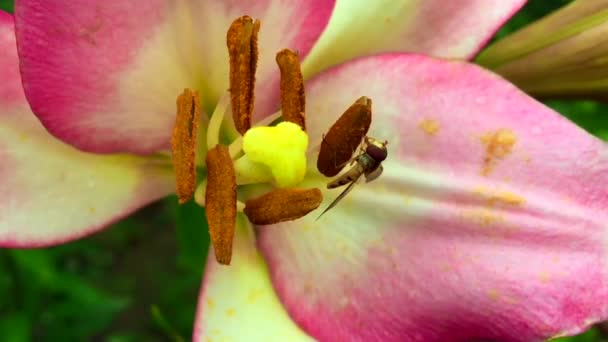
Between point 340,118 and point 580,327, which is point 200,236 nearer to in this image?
point 340,118

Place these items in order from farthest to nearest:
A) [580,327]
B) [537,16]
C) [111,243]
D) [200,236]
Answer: [111,243]
[537,16]
[200,236]
[580,327]

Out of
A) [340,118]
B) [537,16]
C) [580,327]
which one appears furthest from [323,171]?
[537,16]

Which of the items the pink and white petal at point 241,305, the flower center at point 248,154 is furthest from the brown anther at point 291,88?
the pink and white petal at point 241,305

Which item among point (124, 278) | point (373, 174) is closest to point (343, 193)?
point (373, 174)

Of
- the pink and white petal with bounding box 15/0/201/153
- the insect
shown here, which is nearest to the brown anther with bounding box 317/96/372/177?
the insect

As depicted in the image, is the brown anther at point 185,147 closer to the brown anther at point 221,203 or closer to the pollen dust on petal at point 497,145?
the brown anther at point 221,203

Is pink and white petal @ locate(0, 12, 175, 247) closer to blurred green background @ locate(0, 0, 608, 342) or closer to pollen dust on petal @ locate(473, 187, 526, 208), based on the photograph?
blurred green background @ locate(0, 0, 608, 342)
